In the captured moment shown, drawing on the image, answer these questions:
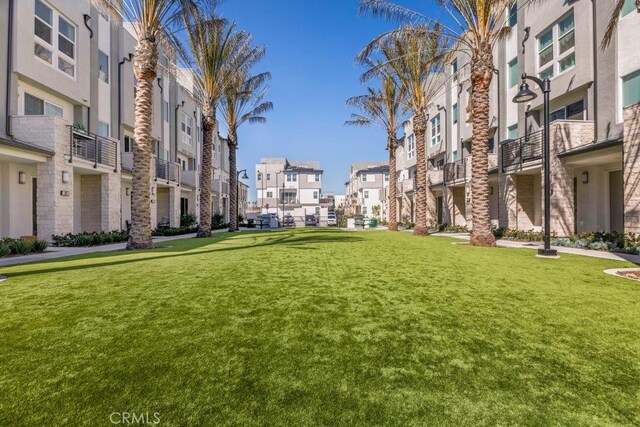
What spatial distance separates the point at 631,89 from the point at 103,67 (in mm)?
26044

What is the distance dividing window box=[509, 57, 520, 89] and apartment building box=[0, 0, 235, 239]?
799 inches

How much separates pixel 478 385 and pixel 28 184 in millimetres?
18935

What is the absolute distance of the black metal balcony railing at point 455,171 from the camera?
2284cm

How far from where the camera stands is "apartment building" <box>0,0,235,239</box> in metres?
13.1

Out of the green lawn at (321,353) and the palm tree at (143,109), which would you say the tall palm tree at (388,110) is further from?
the green lawn at (321,353)

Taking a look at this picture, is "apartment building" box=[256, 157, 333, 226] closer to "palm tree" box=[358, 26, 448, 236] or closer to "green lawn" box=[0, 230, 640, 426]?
"palm tree" box=[358, 26, 448, 236]

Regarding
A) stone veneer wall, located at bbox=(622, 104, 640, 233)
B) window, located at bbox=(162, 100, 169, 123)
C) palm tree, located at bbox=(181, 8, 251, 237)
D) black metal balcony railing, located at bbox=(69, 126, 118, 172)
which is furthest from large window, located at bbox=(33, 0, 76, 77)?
stone veneer wall, located at bbox=(622, 104, 640, 233)

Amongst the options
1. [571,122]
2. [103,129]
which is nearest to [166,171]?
[103,129]

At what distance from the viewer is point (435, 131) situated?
31672 millimetres

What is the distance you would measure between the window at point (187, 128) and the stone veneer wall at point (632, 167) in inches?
1219

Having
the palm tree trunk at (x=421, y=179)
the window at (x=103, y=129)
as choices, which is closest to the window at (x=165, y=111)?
the window at (x=103, y=129)

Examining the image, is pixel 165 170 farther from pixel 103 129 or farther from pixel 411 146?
pixel 411 146

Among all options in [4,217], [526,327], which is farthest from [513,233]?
[4,217]

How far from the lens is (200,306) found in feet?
13.8
